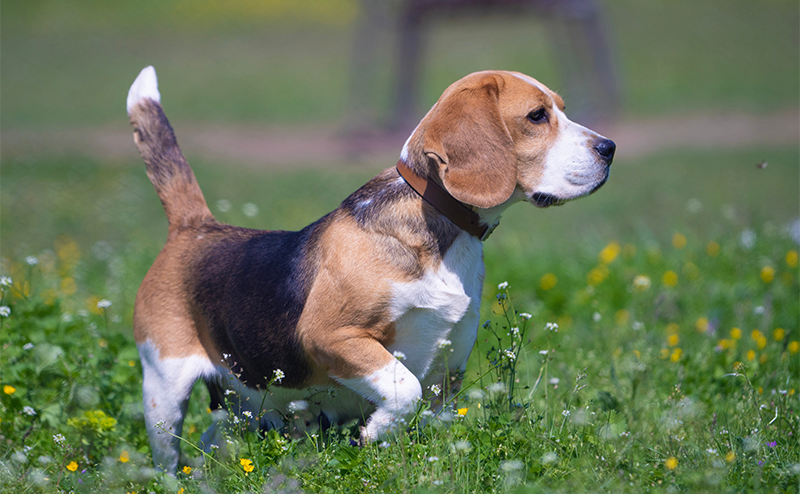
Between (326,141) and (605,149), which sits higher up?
(605,149)

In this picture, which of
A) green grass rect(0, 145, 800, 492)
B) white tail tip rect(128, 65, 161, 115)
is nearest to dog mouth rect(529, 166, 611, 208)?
green grass rect(0, 145, 800, 492)

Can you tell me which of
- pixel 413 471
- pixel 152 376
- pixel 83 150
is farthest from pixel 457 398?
pixel 83 150

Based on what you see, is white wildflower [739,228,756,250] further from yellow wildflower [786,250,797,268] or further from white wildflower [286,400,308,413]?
white wildflower [286,400,308,413]

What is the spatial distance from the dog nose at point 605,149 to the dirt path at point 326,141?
9613 mm

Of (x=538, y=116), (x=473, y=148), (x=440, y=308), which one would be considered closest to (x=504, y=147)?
(x=473, y=148)

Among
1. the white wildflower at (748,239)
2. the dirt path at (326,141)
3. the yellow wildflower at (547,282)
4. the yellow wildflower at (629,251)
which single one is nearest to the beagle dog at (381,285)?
the yellow wildflower at (547,282)

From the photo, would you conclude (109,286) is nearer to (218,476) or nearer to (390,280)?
(218,476)

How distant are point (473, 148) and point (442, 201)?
0.84 feet

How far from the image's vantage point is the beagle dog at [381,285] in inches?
115

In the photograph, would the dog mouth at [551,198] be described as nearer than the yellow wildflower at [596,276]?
Yes

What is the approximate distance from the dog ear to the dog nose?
379mm

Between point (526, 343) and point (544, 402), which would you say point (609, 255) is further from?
point (526, 343)

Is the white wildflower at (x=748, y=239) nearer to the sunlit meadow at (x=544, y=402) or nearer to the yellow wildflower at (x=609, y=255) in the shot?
the sunlit meadow at (x=544, y=402)

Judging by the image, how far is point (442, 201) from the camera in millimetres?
2980
